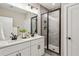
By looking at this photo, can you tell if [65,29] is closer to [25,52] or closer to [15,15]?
[25,52]

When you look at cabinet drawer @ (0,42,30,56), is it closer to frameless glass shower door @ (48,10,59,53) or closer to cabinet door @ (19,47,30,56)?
cabinet door @ (19,47,30,56)

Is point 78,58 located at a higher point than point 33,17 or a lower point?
lower

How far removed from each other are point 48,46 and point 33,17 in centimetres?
145

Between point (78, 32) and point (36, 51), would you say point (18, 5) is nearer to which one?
point (36, 51)

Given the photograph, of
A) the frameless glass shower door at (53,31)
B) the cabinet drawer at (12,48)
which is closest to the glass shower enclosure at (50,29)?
the frameless glass shower door at (53,31)

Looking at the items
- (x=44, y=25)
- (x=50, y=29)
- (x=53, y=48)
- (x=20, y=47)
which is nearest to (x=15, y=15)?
(x=20, y=47)

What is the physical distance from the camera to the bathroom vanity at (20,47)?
4.44 ft

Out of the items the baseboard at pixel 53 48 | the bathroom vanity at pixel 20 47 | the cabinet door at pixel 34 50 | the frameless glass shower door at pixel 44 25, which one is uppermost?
the frameless glass shower door at pixel 44 25

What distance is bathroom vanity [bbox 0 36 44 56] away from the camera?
135cm

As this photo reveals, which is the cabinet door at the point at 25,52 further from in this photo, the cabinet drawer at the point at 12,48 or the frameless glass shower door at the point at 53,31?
the frameless glass shower door at the point at 53,31

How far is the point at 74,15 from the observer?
5.93ft

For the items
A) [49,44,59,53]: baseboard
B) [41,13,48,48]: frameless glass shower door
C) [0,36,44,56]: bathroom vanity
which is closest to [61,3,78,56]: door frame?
[0,36,44,56]: bathroom vanity

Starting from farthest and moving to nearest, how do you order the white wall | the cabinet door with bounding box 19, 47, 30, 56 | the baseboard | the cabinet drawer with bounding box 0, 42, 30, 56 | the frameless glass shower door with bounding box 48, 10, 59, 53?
the frameless glass shower door with bounding box 48, 10, 59, 53 → the baseboard → the white wall → the cabinet door with bounding box 19, 47, 30, 56 → the cabinet drawer with bounding box 0, 42, 30, 56

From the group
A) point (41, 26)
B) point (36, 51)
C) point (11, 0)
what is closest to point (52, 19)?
point (41, 26)
